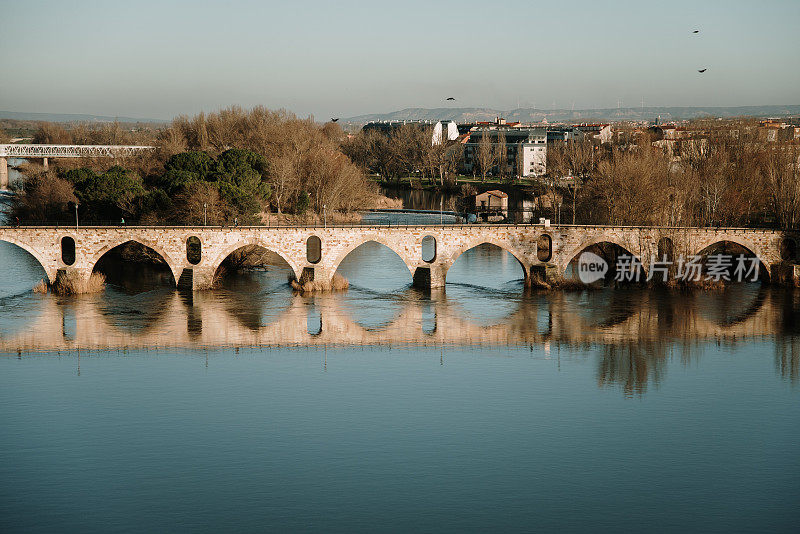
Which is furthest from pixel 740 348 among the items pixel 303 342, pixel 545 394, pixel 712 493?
pixel 303 342

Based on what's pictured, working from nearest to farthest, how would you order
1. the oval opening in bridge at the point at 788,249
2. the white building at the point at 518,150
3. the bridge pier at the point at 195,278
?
the bridge pier at the point at 195,278, the oval opening in bridge at the point at 788,249, the white building at the point at 518,150

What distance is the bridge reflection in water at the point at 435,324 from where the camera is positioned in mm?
41062

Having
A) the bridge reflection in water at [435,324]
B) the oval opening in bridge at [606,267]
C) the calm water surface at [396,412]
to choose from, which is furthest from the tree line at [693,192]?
the calm water surface at [396,412]

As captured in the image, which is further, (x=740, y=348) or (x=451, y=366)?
(x=740, y=348)

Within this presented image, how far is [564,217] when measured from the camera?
6831 cm

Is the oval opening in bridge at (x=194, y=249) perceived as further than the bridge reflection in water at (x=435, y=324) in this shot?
Yes

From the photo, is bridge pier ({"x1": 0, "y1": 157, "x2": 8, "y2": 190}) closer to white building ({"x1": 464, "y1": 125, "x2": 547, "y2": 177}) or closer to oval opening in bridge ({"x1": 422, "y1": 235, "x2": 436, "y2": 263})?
white building ({"x1": 464, "y1": 125, "x2": 547, "y2": 177})

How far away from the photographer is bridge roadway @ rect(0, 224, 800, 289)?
51500 mm

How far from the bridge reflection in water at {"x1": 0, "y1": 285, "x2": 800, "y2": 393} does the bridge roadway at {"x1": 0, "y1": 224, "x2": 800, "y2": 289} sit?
6.75 feet

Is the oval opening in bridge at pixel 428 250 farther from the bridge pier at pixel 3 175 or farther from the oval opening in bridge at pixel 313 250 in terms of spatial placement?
the bridge pier at pixel 3 175

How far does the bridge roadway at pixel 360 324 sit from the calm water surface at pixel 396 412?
7.5 inches

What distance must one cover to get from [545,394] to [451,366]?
5.34m

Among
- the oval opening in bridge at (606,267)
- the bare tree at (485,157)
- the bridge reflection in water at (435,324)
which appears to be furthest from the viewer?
the bare tree at (485,157)

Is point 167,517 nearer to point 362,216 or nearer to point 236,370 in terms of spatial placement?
point 236,370
